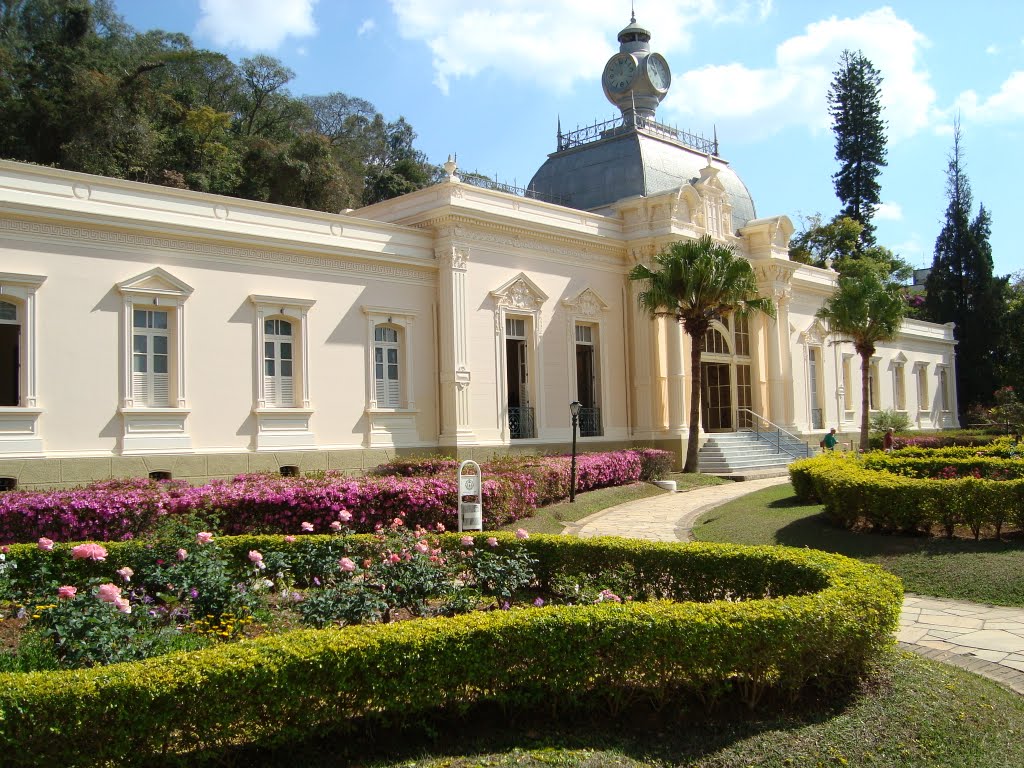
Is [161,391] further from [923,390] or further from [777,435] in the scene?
[923,390]

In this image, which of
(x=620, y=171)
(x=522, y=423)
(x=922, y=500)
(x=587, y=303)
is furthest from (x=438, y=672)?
(x=620, y=171)

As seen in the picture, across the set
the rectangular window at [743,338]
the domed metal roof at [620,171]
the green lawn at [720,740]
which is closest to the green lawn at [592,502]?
the rectangular window at [743,338]

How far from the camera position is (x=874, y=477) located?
12.7 metres

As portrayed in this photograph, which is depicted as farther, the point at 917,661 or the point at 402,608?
the point at 402,608

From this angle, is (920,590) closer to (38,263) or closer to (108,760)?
(108,760)

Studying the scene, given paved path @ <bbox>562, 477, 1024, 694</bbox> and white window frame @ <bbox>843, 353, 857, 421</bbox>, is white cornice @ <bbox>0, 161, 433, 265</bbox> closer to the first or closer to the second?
paved path @ <bbox>562, 477, 1024, 694</bbox>

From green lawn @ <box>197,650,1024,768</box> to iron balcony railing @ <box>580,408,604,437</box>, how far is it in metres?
18.1

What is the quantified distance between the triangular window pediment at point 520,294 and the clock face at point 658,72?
39.4 ft

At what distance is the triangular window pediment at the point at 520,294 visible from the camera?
21625 mm

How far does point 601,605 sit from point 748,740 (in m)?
1.26

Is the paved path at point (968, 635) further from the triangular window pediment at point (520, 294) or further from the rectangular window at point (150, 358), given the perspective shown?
the triangular window pediment at point (520, 294)

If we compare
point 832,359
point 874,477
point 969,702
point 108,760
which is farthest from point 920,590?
point 832,359

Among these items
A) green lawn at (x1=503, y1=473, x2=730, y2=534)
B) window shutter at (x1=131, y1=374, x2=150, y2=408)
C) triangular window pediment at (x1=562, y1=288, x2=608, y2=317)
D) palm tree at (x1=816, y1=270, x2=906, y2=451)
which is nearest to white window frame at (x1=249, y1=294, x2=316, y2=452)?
window shutter at (x1=131, y1=374, x2=150, y2=408)

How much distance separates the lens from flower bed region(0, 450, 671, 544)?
11969mm
